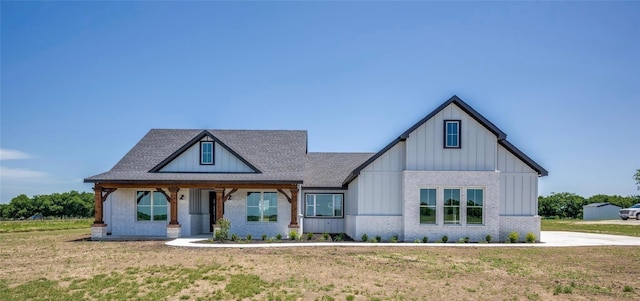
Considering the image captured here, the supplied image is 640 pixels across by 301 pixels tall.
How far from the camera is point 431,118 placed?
22250 millimetres

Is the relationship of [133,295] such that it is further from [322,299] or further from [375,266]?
[375,266]

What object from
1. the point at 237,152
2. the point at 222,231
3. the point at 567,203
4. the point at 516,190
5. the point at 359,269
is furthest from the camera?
the point at 567,203

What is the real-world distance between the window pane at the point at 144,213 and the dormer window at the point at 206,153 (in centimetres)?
362

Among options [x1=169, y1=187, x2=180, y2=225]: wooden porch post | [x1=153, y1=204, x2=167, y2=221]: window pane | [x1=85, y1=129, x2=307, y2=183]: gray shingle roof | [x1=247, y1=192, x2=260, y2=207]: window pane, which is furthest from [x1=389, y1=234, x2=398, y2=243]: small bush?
[x1=153, y1=204, x2=167, y2=221]: window pane

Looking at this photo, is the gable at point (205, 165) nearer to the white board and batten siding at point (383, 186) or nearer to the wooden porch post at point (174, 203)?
the wooden porch post at point (174, 203)

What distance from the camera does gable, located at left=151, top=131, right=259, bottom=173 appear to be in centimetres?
2470

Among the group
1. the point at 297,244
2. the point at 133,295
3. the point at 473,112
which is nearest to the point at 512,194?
the point at 473,112

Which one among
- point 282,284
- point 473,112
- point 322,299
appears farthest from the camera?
point 473,112

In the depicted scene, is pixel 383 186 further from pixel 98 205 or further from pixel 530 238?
pixel 98 205

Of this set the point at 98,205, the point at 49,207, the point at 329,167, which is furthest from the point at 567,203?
the point at 49,207

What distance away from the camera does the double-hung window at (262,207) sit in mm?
24234

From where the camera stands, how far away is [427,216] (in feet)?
72.9

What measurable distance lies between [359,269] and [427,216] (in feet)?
30.2

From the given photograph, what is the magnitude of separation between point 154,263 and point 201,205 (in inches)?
431
